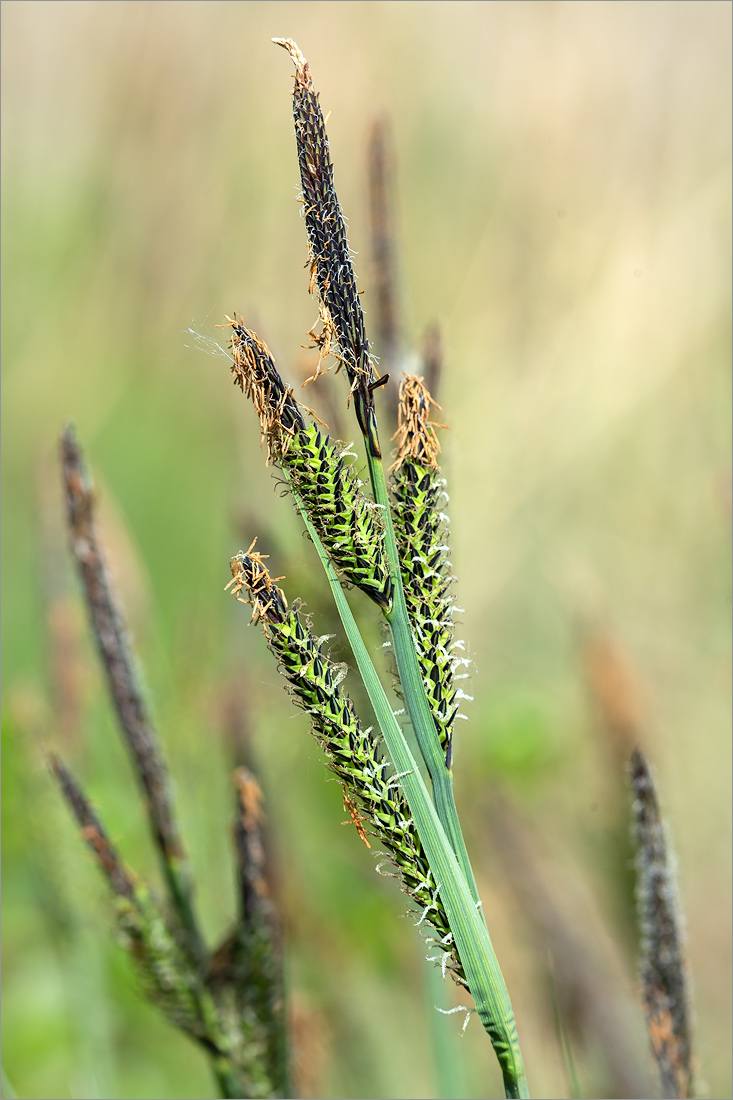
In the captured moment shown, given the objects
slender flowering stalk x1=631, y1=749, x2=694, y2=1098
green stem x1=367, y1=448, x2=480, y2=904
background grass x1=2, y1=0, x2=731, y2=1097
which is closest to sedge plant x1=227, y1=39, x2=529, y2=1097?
green stem x1=367, y1=448, x2=480, y2=904

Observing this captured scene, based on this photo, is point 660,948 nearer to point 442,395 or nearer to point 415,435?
point 415,435

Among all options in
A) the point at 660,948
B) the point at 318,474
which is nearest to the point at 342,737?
the point at 318,474

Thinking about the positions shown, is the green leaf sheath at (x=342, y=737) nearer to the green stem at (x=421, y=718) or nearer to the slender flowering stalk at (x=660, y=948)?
the green stem at (x=421, y=718)

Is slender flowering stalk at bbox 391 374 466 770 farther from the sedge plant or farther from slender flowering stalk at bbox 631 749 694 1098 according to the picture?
slender flowering stalk at bbox 631 749 694 1098

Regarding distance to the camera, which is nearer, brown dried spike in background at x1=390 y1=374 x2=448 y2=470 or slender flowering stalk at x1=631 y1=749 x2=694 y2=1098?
brown dried spike in background at x1=390 y1=374 x2=448 y2=470

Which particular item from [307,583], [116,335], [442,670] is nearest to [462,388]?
[116,335]

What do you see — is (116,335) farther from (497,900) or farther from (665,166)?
(497,900)
